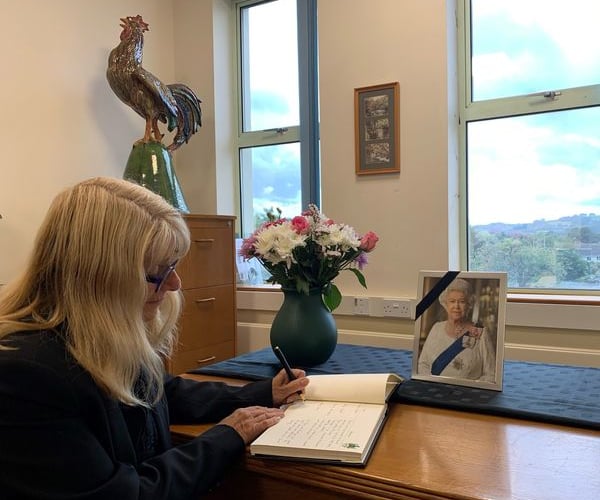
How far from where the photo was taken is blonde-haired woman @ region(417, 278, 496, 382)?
4.01 ft

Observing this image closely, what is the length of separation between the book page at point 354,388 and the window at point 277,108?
1.81 meters

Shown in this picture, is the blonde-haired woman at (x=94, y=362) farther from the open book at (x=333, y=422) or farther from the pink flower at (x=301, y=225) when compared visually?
the pink flower at (x=301, y=225)

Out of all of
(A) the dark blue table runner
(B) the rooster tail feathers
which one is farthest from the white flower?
(B) the rooster tail feathers

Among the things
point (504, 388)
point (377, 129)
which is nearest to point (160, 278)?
point (504, 388)

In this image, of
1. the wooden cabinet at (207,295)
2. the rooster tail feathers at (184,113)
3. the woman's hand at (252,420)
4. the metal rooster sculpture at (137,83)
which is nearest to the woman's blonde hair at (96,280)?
the woman's hand at (252,420)

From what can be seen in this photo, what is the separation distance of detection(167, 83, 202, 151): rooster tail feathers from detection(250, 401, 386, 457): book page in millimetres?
1929

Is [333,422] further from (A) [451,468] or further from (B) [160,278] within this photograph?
(B) [160,278]

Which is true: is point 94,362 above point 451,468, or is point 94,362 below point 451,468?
above

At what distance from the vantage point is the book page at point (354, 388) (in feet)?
3.73

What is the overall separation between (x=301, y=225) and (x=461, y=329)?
47 centimetres

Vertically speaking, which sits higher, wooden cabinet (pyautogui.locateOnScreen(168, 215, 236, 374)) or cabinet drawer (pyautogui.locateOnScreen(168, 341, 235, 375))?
wooden cabinet (pyautogui.locateOnScreen(168, 215, 236, 374))

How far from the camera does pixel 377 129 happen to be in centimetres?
252

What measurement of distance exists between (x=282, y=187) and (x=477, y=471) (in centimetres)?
243

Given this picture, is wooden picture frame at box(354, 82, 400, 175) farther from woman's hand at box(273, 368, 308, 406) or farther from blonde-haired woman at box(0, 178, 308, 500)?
blonde-haired woman at box(0, 178, 308, 500)
